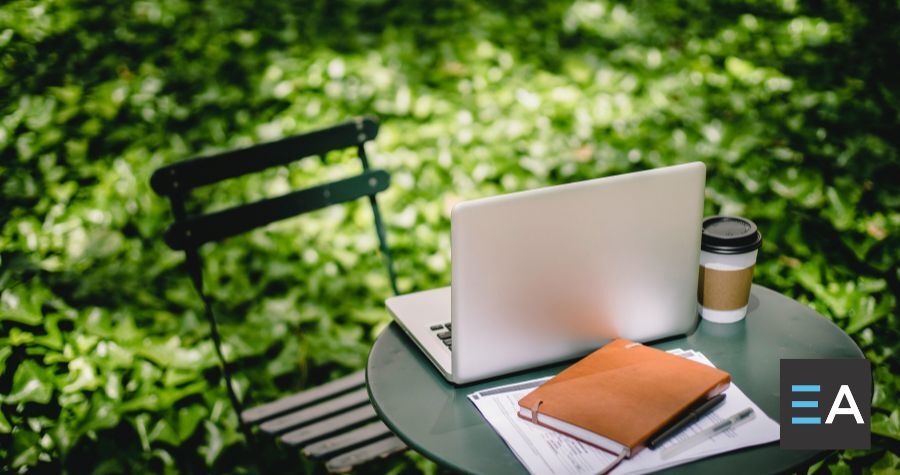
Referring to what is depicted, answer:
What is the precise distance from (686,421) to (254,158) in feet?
3.83

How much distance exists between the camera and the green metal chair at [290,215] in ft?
5.21

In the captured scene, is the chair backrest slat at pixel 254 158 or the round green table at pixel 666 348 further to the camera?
the chair backrest slat at pixel 254 158

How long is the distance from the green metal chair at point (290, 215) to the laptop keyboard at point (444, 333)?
1.23 ft

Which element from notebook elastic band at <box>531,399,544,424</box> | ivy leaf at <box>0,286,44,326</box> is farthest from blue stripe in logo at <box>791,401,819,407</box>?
ivy leaf at <box>0,286,44,326</box>

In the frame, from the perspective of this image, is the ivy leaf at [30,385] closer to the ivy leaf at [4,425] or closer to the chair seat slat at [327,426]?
the ivy leaf at [4,425]

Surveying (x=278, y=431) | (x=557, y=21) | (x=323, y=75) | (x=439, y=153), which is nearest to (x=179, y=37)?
(x=323, y=75)

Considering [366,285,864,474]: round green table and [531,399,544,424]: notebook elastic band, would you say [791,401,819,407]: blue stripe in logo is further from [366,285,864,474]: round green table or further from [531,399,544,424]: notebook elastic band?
[531,399,544,424]: notebook elastic band

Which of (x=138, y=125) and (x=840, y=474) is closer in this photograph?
(x=840, y=474)

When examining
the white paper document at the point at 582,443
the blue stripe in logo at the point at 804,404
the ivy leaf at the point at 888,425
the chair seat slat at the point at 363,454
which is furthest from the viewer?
the ivy leaf at the point at 888,425

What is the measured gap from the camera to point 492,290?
42.1 inches

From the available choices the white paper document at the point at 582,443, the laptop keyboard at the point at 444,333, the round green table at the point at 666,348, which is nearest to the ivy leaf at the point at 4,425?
the round green table at the point at 666,348

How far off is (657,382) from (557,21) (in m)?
3.51

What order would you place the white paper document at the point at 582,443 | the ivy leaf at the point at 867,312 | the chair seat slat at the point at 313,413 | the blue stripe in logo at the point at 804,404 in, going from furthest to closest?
the ivy leaf at the point at 867,312 < the chair seat slat at the point at 313,413 < the blue stripe in logo at the point at 804,404 < the white paper document at the point at 582,443

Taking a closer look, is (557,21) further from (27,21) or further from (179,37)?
(27,21)
